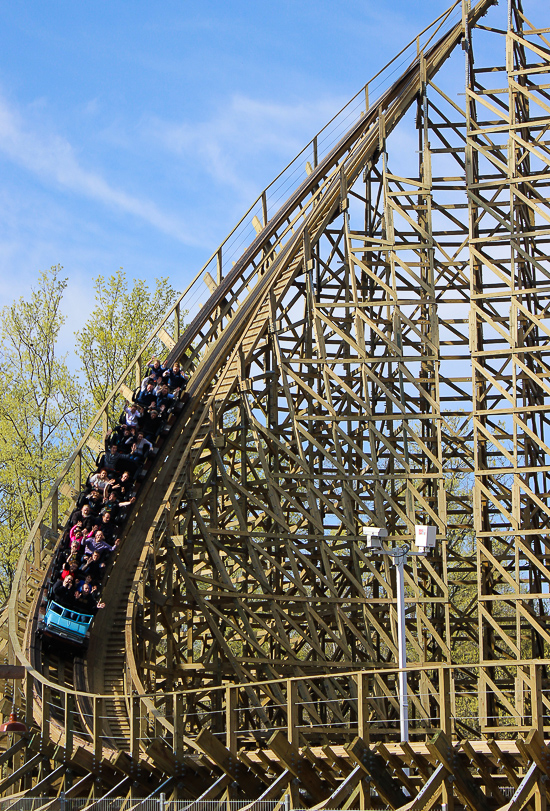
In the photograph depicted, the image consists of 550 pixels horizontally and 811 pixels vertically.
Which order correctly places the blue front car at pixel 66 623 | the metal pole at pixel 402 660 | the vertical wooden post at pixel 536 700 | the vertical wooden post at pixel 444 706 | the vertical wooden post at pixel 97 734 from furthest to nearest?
the blue front car at pixel 66 623, the vertical wooden post at pixel 97 734, the metal pole at pixel 402 660, the vertical wooden post at pixel 444 706, the vertical wooden post at pixel 536 700

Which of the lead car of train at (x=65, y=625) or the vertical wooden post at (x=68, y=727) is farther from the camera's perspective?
the lead car of train at (x=65, y=625)

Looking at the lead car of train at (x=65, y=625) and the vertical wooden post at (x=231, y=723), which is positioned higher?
the lead car of train at (x=65, y=625)

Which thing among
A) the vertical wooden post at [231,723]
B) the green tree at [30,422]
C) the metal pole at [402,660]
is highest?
the green tree at [30,422]

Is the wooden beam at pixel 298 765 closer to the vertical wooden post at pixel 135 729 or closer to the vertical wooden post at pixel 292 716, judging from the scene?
the vertical wooden post at pixel 292 716

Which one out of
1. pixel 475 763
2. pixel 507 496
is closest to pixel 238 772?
pixel 475 763

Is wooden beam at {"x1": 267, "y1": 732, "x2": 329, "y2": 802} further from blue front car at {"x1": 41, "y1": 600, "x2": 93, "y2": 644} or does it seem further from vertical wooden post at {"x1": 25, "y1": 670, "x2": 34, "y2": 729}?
blue front car at {"x1": 41, "y1": 600, "x2": 93, "y2": 644}

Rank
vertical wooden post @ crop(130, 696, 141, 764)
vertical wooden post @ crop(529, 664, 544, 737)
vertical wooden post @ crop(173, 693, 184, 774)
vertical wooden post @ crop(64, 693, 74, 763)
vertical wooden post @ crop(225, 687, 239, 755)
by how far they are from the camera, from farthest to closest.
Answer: vertical wooden post @ crop(64, 693, 74, 763), vertical wooden post @ crop(130, 696, 141, 764), vertical wooden post @ crop(173, 693, 184, 774), vertical wooden post @ crop(225, 687, 239, 755), vertical wooden post @ crop(529, 664, 544, 737)

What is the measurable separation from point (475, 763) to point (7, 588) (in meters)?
18.3

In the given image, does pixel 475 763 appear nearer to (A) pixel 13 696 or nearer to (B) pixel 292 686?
(B) pixel 292 686

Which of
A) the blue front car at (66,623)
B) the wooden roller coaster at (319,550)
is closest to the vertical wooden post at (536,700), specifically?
the wooden roller coaster at (319,550)

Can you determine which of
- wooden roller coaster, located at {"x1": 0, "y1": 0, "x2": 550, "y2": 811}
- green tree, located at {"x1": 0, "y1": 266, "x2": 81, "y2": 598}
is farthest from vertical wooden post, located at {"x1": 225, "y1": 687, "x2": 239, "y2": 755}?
green tree, located at {"x1": 0, "y1": 266, "x2": 81, "y2": 598}

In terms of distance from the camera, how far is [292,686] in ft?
37.5

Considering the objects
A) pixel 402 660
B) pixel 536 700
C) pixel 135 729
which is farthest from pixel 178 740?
pixel 536 700

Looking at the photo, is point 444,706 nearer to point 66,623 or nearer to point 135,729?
point 135,729
